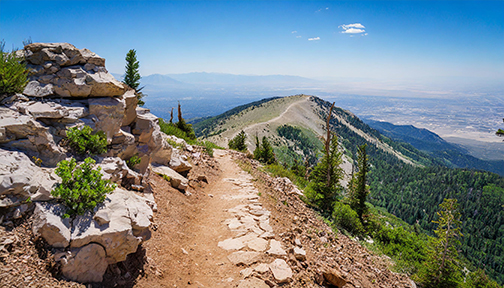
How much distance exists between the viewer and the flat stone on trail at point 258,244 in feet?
25.6

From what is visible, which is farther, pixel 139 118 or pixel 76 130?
pixel 139 118

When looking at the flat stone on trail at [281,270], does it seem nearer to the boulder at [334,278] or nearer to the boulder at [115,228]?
the boulder at [334,278]

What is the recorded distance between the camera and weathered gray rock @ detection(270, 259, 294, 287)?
6.44 m

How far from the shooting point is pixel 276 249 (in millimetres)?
7758

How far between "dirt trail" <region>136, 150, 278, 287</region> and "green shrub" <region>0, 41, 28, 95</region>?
5576 millimetres

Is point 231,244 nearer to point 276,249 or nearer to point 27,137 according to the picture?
point 276,249

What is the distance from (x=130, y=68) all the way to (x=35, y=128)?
63.2ft

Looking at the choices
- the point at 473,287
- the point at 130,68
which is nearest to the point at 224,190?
the point at 130,68

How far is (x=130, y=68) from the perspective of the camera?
Answer: 22359 mm

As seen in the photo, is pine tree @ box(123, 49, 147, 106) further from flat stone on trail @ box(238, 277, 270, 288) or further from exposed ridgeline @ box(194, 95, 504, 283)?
exposed ridgeline @ box(194, 95, 504, 283)

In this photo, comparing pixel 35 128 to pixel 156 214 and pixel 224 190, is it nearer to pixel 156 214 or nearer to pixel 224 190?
pixel 156 214

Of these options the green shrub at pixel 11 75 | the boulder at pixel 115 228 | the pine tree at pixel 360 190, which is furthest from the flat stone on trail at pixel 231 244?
the pine tree at pixel 360 190

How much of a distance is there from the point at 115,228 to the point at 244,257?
3970 mm

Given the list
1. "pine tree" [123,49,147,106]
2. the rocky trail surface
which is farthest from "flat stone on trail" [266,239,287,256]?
"pine tree" [123,49,147,106]
